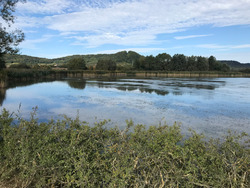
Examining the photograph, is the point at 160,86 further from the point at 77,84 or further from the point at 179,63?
the point at 179,63

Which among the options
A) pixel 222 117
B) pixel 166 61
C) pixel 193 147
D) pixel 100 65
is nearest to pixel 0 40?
pixel 193 147

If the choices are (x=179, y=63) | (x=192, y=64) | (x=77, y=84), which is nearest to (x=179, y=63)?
(x=179, y=63)

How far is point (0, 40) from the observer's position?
9.48 meters

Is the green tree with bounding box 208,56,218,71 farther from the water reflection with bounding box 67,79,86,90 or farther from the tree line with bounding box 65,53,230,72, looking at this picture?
the water reflection with bounding box 67,79,86,90

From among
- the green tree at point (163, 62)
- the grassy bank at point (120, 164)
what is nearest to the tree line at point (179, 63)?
the green tree at point (163, 62)

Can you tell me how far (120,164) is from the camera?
3023mm

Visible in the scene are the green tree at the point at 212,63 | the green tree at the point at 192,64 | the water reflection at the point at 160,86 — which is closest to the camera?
the water reflection at the point at 160,86

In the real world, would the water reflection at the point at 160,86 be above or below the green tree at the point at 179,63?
below

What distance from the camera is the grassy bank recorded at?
2.77 m

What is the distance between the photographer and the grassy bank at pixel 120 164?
2.77 m

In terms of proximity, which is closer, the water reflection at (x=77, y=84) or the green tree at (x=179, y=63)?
the water reflection at (x=77, y=84)

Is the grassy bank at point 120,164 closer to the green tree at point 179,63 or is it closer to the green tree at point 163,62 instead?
the green tree at point 179,63

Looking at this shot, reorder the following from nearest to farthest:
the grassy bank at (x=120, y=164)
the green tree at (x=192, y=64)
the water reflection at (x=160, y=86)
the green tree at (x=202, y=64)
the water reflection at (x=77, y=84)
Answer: the grassy bank at (x=120, y=164) < the water reflection at (x=160, y=86) < the water reflection at (x=77, y=84) < the green tree at (x=192, y=64) < the green tree at (x=202, y=64)

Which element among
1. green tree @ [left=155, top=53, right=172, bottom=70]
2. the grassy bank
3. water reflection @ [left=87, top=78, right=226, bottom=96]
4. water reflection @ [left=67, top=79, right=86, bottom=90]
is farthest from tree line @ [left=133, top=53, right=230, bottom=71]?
the grassy bank
